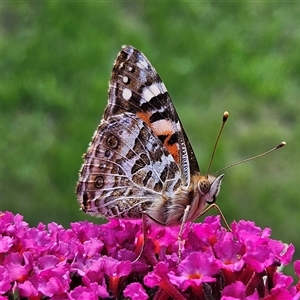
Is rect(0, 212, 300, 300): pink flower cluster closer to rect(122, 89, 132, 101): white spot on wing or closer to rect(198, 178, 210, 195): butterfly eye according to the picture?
rect(198, 178, 210, 195): butterfly eye

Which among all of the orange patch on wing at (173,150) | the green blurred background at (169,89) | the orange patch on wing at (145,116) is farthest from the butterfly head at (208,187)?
the green blurred background at (169,89)

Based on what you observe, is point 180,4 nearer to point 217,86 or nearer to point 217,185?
point 217,86

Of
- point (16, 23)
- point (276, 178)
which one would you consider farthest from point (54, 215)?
point (16, 23)

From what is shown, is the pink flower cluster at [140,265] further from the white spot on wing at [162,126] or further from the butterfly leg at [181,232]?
the white spot on wing at [162,126]

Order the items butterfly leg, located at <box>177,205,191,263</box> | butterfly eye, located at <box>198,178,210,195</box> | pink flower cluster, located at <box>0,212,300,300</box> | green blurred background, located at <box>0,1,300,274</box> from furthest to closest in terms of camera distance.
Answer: green blurred background, located at <box>0,1,300,274</box> → butterfly eye, located at <box>198,178,210,195</box> → butterfly leg, located at <box>177,205,191,263</box> → pink flower cluster, located at <box>0,212,300,300</box>

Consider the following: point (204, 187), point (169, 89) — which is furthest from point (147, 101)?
point (169, 89)

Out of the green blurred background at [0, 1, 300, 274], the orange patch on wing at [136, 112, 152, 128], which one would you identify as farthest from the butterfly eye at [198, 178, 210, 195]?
the green blurred background at [0, 1, 300, 274]
